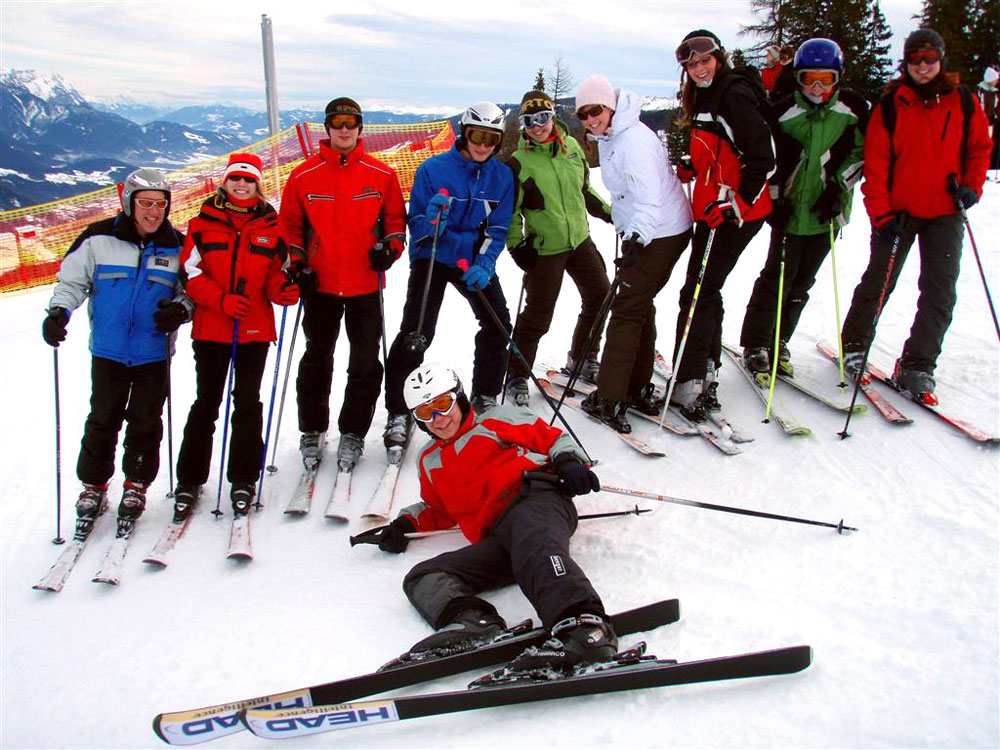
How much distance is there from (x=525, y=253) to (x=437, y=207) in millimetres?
761

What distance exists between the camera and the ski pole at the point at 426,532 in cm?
374

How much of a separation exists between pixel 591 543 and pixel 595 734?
1.35 metres

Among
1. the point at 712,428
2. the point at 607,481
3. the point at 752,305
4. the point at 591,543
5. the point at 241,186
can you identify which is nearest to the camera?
the point at 591,543

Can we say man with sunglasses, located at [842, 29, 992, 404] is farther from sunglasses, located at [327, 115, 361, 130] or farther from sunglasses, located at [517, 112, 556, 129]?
sunglasses, located at [327, 115, 361, 130]

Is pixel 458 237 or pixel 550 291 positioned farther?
pixel 550 291

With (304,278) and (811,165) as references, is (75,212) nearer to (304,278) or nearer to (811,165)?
(304,278)

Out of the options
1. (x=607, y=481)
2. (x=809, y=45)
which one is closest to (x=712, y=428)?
(x=607, y=481)

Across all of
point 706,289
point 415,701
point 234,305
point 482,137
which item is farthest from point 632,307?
point 415,701

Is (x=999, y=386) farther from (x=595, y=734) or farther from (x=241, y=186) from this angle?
(x=241, y=186)

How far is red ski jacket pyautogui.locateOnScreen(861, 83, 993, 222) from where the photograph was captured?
4.35 metres

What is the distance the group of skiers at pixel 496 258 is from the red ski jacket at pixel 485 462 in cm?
1

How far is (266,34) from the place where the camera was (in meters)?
9.94

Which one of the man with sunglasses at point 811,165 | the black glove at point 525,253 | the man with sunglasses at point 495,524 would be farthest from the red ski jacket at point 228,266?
the man with sunglasses at point 811,165

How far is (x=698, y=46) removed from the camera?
4098 mm
